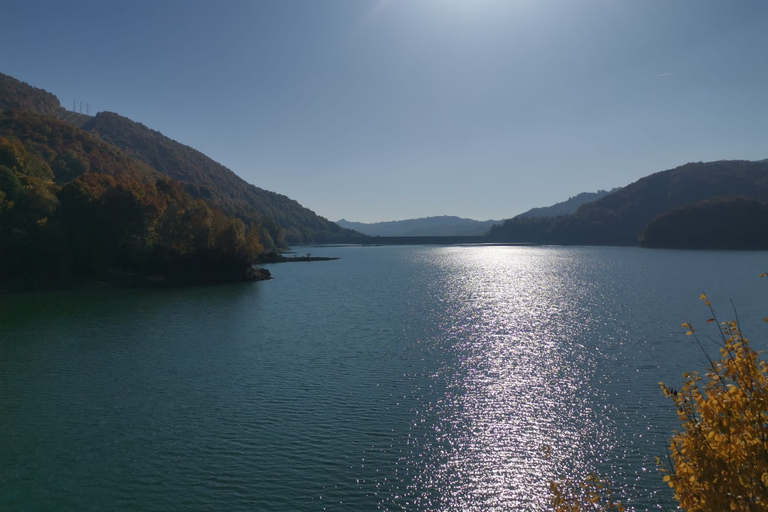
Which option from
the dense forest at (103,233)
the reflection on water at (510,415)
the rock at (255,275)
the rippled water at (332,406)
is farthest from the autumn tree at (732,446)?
the rock at (255,275)

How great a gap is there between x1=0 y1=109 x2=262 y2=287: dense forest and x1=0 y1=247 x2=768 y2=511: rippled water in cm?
2972

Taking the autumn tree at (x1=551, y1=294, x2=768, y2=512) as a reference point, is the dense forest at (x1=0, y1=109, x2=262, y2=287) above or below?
above

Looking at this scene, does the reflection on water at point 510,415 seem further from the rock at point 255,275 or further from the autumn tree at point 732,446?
the rock at point 255,275

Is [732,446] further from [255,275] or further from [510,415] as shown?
[255,275]

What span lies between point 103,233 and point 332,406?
85.1 meters

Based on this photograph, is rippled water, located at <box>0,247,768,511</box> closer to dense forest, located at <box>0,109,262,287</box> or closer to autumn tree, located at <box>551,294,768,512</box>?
autumn tree, located at <box>551,294,768,512</box>

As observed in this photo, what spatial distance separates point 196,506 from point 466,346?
30.2m

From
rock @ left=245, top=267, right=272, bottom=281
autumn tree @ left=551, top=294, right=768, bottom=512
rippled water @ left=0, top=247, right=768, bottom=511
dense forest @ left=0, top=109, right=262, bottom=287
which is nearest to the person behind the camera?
autumn tree @ left=551, top=294, right=768, bottom=512

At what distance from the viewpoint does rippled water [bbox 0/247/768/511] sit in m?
19.5

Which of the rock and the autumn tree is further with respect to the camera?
the rock

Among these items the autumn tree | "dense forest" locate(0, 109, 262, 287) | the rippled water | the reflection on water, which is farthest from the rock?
the autumn tree

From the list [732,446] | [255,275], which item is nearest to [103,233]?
[255,275]

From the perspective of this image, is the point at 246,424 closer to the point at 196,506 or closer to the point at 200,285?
the point at 196,506

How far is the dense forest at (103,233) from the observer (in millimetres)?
83562
